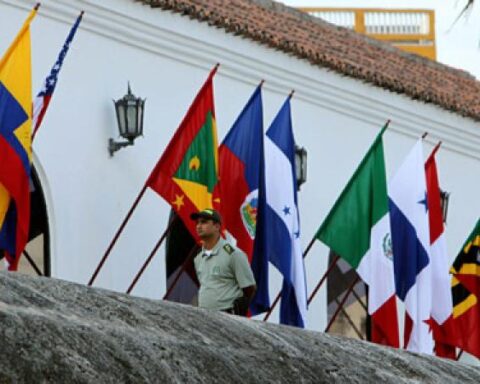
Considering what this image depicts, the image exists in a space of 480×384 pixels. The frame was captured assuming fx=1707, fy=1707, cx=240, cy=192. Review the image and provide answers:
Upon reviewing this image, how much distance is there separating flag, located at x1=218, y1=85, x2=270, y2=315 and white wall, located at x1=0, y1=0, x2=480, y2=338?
157 cm

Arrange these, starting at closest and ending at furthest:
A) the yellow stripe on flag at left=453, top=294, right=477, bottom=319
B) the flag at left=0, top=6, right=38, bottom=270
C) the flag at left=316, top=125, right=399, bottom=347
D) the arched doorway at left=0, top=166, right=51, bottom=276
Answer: the flag at left=0, top=6, right=38, bottom=270, the flag at left=316, top=125, right=399, bottom=347, the arched doorway at left=0, top=166, right=51, bottom=276, the yellow stripe on flag at left=453, top=294, right=477, bottom=319

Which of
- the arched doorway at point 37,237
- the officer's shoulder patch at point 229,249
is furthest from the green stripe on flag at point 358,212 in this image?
the officer's shoulder patch at point 229,249

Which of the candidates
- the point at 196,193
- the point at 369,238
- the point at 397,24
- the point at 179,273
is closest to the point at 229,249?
the point at 196,193

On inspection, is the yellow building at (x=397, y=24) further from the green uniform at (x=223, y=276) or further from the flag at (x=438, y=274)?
the green uniform at (x=223, y=276)

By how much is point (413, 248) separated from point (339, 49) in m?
5.25

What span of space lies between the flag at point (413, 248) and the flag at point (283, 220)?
2.88ft

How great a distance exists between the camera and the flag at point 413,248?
1304 cm

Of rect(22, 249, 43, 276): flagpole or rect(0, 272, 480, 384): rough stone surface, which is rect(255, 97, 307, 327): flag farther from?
rect(0, 272, 480, 384): rough stone surface

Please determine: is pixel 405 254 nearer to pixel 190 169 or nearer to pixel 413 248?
pixel 413 248

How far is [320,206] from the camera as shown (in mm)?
16688

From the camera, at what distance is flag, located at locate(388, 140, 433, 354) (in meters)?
13.0

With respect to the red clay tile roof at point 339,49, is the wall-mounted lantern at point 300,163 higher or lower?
lower

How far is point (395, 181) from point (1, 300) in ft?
27.4

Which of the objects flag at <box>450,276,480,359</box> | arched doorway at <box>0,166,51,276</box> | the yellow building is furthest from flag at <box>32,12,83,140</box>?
the yellow building
